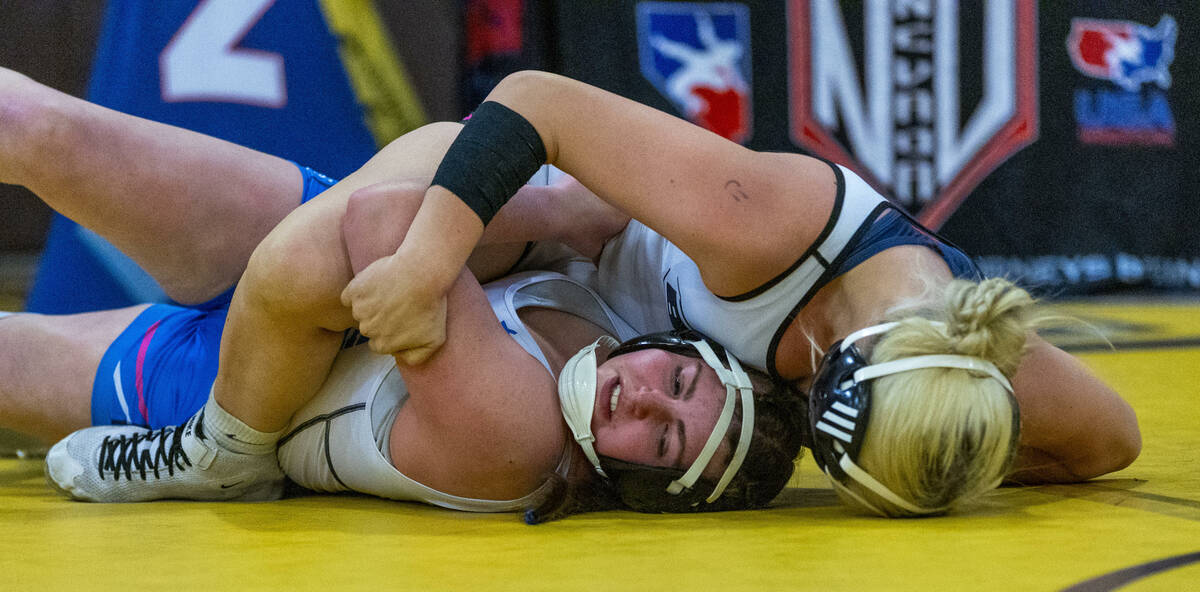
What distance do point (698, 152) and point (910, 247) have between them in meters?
0.33

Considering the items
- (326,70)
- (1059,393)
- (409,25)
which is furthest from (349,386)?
(409,25)

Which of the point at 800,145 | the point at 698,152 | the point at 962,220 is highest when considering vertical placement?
the point at 698,152

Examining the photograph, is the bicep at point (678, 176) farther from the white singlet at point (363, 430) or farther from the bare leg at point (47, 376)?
the bare leg at point (47, 376)

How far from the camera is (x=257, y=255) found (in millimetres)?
1585

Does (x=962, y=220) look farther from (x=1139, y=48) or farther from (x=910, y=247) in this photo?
(x=910, y=247)

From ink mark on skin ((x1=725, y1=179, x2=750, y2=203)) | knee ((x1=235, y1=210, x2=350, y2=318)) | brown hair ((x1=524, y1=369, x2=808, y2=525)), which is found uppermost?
ink mark on skin ((x1=725, y1=179, x2=750, y2=203))

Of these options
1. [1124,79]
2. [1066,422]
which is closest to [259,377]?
[1066,422]

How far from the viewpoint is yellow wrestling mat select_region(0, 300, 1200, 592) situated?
4.04 ft

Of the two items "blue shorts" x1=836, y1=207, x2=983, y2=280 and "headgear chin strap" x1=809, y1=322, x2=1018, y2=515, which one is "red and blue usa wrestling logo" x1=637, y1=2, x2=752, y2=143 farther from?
"headgear chin strap" x1=809, y1=322, x2=1018, y2=515

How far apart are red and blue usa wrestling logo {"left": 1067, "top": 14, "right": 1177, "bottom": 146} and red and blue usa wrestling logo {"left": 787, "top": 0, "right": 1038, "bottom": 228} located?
23 cm

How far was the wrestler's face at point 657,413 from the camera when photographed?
1.57 meters

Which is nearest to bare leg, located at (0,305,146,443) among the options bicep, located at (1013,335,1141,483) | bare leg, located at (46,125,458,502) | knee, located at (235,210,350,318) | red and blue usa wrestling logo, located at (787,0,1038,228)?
bare leg, located at (46,125,458,502)

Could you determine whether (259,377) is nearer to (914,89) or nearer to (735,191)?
(735,191)

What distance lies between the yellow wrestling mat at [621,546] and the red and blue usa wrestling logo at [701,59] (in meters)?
2.77
